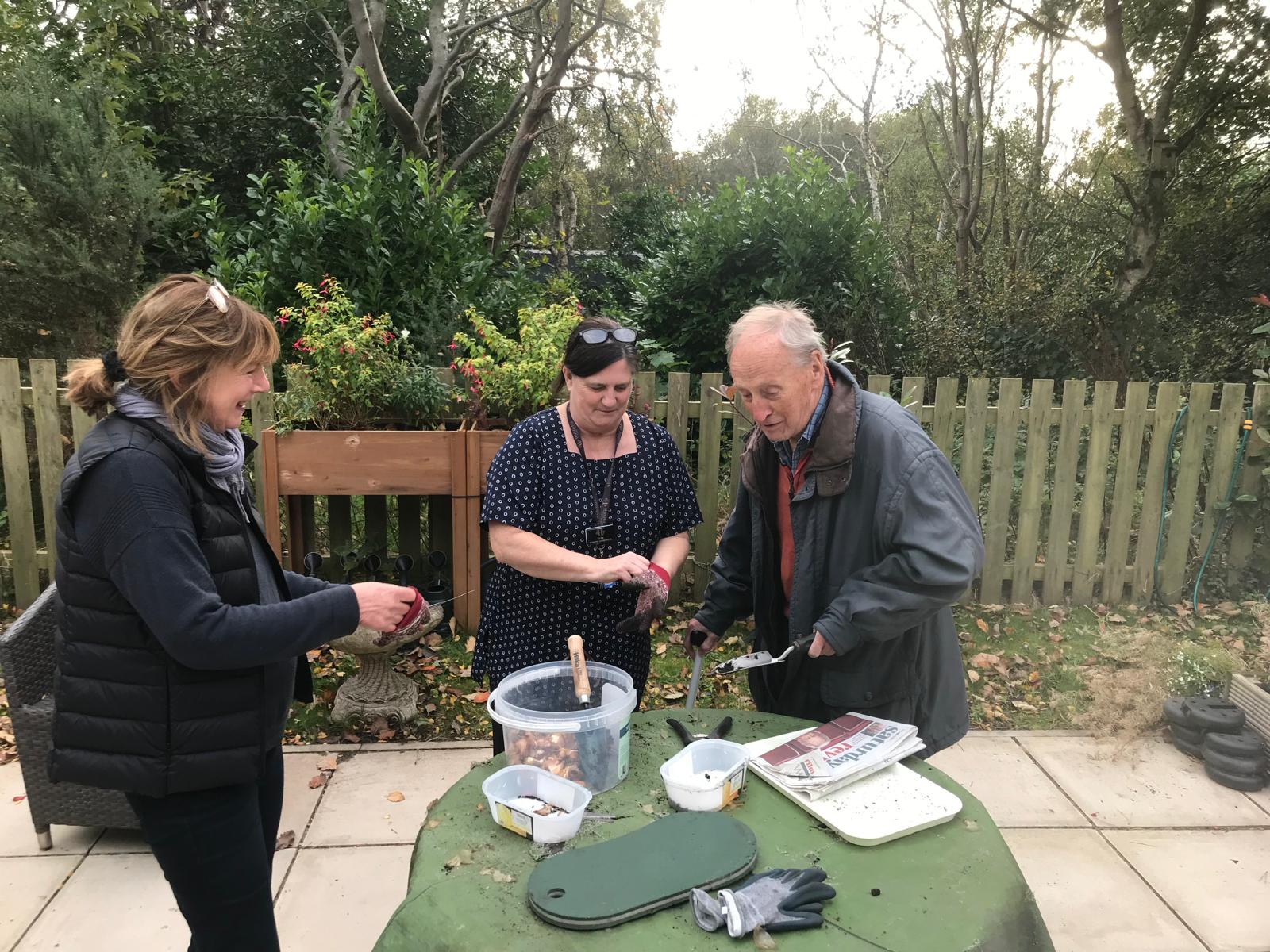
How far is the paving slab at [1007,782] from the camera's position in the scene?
3475 millimetres

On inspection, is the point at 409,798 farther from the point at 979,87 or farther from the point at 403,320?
the point at 979,87

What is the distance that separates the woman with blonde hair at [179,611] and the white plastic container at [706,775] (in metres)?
0.72

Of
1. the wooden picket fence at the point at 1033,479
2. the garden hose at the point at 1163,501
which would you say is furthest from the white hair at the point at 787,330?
the garden hose at the point at 1163,501

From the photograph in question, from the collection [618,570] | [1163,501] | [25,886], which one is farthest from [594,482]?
[1163,501]

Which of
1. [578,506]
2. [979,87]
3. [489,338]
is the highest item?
[979,87]

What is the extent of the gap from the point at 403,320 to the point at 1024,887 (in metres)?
5.70

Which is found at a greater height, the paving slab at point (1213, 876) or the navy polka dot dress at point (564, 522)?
the navy polka dot dress at point (564, 522)

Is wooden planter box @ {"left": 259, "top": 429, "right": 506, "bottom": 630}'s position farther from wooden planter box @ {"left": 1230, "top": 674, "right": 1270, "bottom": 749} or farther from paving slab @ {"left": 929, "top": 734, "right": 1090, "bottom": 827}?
wooden planter box @ {"left": 1230, "top": 674, "right": 1270, "bottom": 749}

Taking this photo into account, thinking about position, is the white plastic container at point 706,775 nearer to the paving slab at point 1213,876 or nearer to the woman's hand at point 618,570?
the woman's hand at point 618,570

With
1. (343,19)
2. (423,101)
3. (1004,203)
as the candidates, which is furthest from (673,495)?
(1004,203)

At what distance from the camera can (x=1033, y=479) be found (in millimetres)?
5488

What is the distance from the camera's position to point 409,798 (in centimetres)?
355

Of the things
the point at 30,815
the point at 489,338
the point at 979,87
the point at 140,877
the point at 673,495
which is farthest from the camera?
the point at 979,87

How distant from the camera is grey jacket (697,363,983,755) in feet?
6.73
